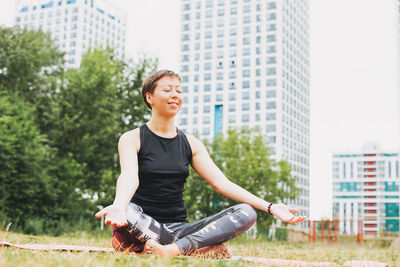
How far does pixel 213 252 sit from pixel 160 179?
69 centimetres

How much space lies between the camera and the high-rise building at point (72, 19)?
125062mm

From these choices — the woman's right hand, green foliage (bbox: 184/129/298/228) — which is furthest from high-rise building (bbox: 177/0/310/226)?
the woman's right hand

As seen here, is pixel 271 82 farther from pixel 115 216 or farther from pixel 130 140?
pixel 115 216

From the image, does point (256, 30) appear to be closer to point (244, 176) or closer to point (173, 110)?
point (244, 176)

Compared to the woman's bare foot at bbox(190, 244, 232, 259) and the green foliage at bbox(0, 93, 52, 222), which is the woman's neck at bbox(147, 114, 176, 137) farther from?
the green foliage at bbox(0, 93, 52, 222)

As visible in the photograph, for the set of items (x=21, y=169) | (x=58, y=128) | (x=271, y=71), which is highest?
(x=271, y=71)

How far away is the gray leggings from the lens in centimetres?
351

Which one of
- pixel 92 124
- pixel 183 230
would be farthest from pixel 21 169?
pixel 183 230

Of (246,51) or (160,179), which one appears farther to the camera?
(246,51)

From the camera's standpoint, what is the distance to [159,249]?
336 cm

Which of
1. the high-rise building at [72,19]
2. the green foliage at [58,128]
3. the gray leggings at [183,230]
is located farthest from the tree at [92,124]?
the high-rise building at [72,19]

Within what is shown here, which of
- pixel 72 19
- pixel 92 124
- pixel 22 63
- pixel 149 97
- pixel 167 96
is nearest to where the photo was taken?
pixel 167 96

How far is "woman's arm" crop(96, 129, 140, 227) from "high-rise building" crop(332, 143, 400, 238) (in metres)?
166

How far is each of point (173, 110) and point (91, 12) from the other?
133 m
